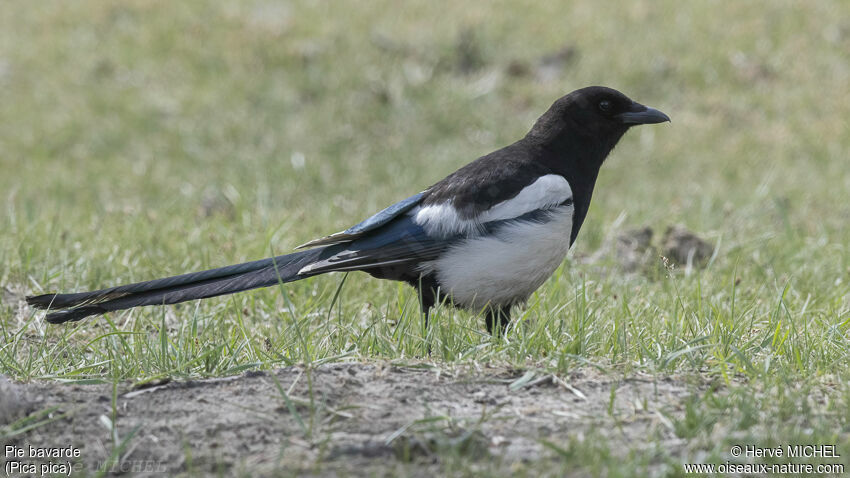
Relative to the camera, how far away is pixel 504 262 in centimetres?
375

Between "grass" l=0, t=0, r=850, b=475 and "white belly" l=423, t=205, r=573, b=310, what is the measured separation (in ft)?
0.42

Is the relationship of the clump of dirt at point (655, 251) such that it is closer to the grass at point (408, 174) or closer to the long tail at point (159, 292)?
the grass at point (408, 174)

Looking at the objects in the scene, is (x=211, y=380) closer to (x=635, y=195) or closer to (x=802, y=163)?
(x=635, y=195)

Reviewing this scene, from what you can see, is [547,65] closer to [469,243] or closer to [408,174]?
[408,174]

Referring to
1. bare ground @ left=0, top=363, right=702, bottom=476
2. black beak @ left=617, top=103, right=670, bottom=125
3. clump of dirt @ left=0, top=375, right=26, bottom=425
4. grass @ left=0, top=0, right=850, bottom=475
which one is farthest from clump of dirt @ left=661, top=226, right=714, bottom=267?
clump of dirt @ left=0, top=375, right=26, bottom=425

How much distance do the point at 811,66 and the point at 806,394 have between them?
26.7ft

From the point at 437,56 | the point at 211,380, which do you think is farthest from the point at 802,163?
the point at 211,380

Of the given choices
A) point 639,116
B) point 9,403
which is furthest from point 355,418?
point 639,116

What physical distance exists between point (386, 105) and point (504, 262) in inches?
226

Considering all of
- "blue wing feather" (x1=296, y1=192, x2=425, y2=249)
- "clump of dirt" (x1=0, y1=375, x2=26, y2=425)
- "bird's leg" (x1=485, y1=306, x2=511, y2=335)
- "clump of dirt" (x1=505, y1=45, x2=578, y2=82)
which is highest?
"clump of dirt" (x1=505, y1=45, x2=578, y2=82)

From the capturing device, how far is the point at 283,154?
337 inches

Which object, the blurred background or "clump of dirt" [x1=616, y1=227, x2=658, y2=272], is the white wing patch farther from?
the blurred background

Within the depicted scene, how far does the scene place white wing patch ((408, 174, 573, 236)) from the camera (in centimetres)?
381

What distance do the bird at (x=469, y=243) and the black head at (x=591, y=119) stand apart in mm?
142
